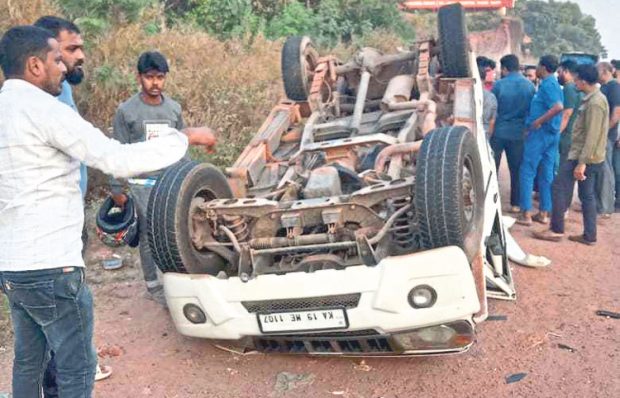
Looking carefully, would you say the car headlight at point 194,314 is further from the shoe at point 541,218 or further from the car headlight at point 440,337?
the shoe at point 541,218

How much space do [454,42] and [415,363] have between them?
2.76 m

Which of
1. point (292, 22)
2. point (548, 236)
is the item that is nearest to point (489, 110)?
point (548, 236)

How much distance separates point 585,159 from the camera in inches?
220

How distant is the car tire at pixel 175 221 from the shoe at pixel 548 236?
140 inches

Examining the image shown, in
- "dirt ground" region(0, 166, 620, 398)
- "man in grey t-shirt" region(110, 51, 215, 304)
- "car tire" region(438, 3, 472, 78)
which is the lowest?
"dirt ground" region(0, 166, 620, 398)

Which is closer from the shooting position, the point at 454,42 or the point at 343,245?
the point at 343,245

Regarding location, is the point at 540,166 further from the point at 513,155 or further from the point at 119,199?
the point at 119,199

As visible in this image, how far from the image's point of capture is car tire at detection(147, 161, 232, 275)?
3.56 meters

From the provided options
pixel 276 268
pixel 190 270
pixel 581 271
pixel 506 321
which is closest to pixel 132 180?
pixel 190 270

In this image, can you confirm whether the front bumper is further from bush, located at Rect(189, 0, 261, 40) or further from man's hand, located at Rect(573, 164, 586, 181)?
bush, located at Rect(189, 0, 261, 40)

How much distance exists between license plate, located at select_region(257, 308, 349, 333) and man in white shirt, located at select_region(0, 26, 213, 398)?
3.58 ft

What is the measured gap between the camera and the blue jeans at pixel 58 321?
2.33m

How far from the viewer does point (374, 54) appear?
613 centimetres

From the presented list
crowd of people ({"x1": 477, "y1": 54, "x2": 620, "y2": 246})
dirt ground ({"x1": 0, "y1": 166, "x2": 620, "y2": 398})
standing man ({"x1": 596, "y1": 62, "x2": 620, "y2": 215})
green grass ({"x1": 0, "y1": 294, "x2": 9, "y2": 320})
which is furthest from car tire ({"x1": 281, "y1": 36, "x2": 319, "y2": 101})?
standing man ({"x1": 596, "y1": 62, "x2": 620, "y2": 215})
